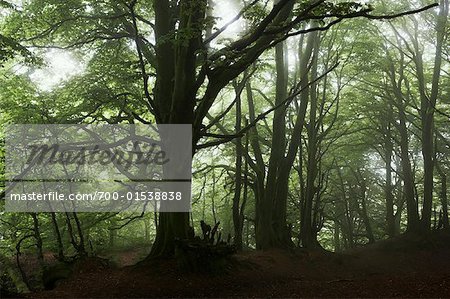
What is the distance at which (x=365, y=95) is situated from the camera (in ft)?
76.6

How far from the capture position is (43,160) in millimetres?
12352

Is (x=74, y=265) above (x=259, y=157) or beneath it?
beneath

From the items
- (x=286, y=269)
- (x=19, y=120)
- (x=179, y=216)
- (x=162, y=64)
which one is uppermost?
(x=162, y=64)

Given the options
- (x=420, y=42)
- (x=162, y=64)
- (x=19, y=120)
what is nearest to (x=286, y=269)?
(x=162, y=64)

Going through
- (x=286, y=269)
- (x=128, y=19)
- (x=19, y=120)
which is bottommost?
(x=286, y=269)

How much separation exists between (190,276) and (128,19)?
824cm

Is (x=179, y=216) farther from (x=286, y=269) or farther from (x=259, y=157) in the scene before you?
(x=259, y=157)

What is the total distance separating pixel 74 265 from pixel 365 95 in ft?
61.5

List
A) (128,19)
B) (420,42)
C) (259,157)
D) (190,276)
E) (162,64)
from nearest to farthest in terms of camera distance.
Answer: (190,276), (162,64), (128,19), (259,157), (420,42)

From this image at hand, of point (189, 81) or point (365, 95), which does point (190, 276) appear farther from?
point (365, 95)

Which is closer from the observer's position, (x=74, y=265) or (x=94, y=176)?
(x=74, y=265)

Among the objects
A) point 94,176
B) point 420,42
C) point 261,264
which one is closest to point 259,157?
point 261,264

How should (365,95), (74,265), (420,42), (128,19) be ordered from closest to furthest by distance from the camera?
(74,265)
(128,19)
(420,42)
(365,95)

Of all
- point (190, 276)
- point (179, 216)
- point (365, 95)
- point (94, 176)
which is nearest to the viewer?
point (190, 276)
